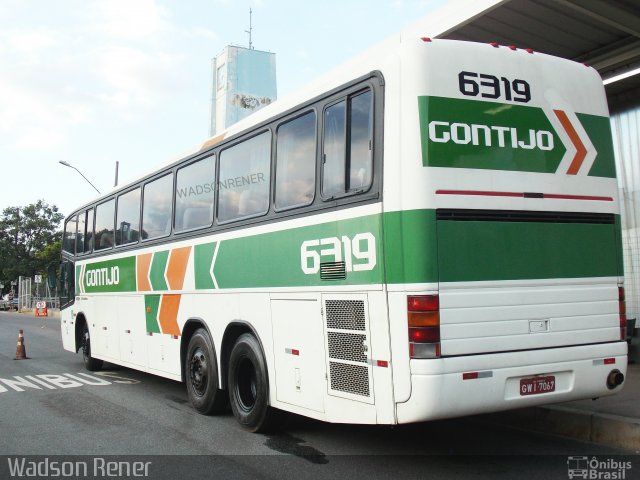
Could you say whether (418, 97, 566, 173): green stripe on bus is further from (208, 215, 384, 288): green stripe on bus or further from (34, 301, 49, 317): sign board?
(34, 301, 49, 317): sign board

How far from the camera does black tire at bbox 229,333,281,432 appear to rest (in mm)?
6789

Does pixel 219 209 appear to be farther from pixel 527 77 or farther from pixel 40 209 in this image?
pixel 40 209

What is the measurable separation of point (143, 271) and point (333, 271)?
5.17 metres

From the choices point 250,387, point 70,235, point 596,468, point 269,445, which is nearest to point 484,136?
point 596,468

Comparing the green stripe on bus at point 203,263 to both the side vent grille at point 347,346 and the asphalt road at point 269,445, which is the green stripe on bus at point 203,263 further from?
the side vent grille at point 347,346

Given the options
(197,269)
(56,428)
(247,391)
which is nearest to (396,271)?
(247,391)

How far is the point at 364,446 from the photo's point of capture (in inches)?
253

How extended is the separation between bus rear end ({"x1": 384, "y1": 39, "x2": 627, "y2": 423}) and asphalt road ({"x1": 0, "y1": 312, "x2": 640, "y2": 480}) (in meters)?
0.87

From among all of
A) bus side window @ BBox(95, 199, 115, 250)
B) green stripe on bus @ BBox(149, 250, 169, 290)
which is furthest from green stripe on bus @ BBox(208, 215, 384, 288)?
bus side window @ BBox(95, 199, 115, 250)

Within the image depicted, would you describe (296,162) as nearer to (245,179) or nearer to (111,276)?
(245,179)

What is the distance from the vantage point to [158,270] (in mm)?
9477

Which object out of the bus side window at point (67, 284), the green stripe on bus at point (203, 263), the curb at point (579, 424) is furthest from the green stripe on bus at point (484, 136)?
the bus side window at point (67, 284)

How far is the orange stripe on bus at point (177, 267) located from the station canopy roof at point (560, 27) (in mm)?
4513

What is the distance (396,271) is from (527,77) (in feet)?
7.09
